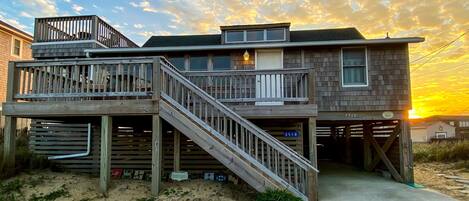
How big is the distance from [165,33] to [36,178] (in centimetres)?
966

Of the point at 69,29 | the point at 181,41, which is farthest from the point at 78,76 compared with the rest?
the point at 181,41

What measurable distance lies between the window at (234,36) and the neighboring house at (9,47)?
39.6ft

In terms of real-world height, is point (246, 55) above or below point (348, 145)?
above

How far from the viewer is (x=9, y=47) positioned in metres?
16.8

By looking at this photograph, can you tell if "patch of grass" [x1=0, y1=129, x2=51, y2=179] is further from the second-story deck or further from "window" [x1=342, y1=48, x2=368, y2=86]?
"window" [x1=342, y1=48, x2=368, y2=86]

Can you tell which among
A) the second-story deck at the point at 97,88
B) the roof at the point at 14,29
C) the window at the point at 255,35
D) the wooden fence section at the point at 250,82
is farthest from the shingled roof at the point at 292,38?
the roof at the point at 14,29

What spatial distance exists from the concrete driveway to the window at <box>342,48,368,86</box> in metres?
2.76

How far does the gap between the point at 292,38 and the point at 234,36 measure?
2.12 meters

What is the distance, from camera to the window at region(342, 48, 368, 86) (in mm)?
9492

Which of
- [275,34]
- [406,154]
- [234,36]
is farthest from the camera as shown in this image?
[234,36]

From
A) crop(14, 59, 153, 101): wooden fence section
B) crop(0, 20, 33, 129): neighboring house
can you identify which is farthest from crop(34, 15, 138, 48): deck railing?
crop(0, 20, 33, 129): neighboring house

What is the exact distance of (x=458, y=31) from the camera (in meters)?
12.8

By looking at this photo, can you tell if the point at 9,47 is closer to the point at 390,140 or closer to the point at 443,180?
the point at 390,140

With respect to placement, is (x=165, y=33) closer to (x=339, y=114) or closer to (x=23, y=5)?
(x=23, y=5)
